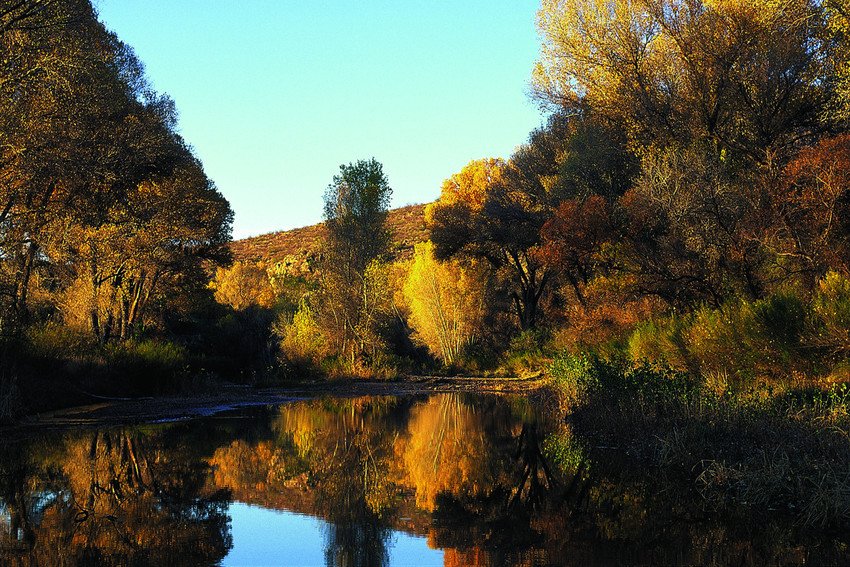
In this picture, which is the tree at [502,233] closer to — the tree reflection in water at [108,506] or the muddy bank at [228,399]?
the muddy bank at [228,399]

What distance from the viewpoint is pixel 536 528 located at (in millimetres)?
9461

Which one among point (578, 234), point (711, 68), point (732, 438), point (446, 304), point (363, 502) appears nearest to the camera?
point (363, 502)

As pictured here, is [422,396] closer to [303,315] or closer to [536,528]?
[303,315]

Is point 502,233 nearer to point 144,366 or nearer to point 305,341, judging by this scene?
point 305,341

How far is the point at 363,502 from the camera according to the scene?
11.0m

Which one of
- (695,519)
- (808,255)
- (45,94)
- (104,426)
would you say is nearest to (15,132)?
(45,94)

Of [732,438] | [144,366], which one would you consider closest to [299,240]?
[144,366]

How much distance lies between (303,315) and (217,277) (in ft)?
129

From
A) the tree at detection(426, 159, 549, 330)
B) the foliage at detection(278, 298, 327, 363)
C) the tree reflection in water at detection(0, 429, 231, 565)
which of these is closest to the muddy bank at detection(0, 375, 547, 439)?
the foliage at detection(278, 298, 327, 363)

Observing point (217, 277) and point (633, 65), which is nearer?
point (633, 65)

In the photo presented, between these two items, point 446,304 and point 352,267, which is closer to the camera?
point 352,267

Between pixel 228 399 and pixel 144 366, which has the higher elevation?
Result: pixel 144 366

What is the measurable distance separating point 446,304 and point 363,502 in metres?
33.1

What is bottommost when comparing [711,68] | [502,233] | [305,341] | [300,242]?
[305,341]
